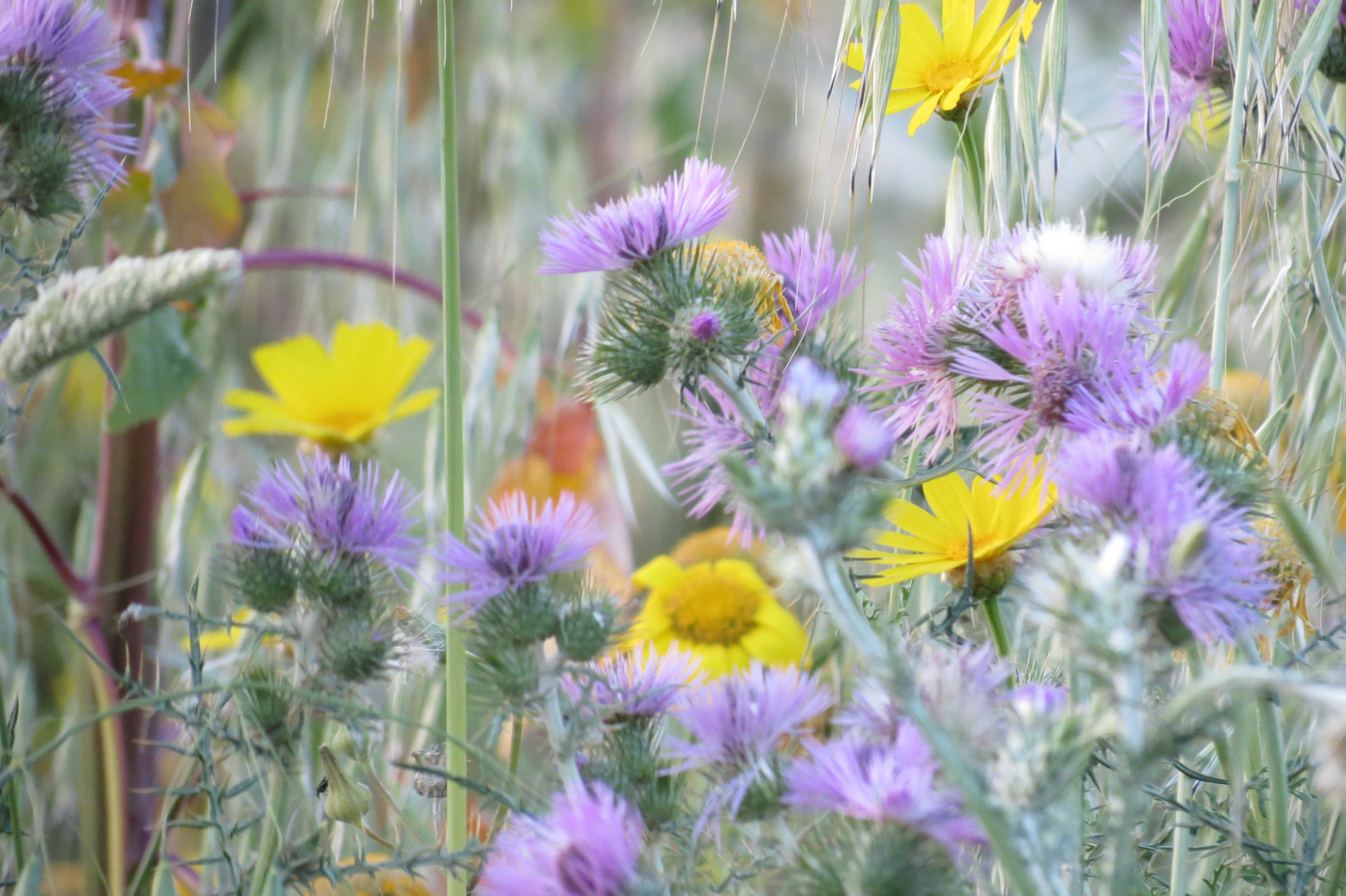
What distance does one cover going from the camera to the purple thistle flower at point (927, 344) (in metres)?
0.44

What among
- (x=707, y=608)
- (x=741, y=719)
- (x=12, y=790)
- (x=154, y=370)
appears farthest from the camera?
(x=707, y=608)

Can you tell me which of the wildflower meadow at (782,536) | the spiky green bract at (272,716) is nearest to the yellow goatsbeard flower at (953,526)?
the wildflower meadow at (782,536)

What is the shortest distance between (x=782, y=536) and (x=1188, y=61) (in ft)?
1.34

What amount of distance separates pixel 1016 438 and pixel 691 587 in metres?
0.39

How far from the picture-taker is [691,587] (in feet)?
2.64

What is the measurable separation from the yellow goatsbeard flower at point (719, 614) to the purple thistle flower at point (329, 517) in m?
0.36

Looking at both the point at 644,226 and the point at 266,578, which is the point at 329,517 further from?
the point at 644,226

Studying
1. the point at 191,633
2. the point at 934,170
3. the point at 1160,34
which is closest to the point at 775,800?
the point at 191,633

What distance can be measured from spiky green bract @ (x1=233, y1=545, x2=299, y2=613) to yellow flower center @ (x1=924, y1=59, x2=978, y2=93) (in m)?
0.36

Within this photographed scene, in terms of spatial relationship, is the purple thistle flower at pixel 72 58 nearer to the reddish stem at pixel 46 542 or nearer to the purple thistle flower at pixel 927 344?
the reddish stem at pixel 46 542

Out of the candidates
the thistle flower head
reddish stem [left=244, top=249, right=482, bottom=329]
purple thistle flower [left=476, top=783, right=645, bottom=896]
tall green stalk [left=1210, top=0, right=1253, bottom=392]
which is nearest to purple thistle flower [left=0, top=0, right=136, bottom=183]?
the thistle flower head

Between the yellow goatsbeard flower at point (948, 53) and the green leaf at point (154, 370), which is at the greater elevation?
the yellow goatsbeard flower at point (948, 53)

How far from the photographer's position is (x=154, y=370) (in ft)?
2.26

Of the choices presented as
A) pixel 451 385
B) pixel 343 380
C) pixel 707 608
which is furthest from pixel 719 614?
pixel 451 385
